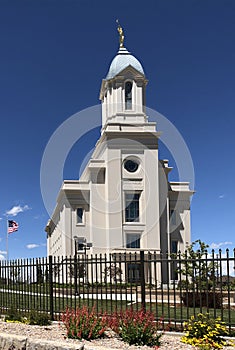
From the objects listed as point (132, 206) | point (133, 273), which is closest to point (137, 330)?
point (133, 273)

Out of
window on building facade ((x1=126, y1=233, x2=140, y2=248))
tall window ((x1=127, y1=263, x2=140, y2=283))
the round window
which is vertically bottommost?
tall window ((x1=127, y1=263, x2=140, y2=283))

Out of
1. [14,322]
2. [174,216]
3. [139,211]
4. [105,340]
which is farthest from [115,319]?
[174,216]

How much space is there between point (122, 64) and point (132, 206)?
14.6 meters

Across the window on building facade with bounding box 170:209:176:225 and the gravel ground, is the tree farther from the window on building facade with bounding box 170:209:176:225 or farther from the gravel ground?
the window on building facade with bounding box 170:209:176:225

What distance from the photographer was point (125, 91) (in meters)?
51.7

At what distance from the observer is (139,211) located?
Answer: 154 ft

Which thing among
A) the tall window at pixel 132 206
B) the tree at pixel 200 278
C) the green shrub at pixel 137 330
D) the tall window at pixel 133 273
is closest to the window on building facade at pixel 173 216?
the tall window at pixel 132 206

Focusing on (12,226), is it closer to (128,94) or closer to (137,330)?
(128,94)

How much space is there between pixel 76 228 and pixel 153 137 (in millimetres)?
10807

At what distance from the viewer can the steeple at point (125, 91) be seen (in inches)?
1975

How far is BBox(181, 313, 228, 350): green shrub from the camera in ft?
33.6

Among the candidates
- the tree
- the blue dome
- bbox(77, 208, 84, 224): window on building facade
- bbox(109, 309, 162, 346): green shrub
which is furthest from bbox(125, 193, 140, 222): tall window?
bbox(109, 309, 162, 346): green shrub

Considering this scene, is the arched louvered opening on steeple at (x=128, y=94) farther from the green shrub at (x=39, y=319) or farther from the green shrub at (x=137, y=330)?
the green shrub at (x=137, y=330)

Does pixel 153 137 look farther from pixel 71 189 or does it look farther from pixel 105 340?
pixel 105 340
